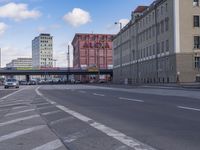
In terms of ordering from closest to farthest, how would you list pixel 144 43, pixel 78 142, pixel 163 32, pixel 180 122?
1. pixel 78 142
2. pixel 180 122
3. pixel 163 32
4. pixel 144 43

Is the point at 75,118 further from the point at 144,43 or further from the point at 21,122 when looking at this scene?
the point at 144,43

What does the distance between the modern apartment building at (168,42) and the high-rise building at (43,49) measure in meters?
86.1

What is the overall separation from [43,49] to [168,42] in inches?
4547

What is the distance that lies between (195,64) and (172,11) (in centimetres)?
1020

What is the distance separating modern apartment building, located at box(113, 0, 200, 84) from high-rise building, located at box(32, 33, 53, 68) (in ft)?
283

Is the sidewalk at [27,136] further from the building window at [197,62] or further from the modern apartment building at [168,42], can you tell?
the building window at [197,62]

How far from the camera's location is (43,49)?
190125mm

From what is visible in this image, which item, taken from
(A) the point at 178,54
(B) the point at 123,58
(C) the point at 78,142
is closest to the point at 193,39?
(A) the point at 178,54

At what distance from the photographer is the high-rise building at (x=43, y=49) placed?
188m

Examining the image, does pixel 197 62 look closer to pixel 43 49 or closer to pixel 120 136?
pixel 120 136

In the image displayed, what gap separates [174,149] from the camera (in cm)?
838

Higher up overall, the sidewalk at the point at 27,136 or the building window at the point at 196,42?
the building window at the point at 196,42

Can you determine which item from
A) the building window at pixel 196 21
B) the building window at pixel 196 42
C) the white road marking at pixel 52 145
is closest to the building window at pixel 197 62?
the building window at pixel 196 42

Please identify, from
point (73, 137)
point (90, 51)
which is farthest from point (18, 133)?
point (90, 51)
